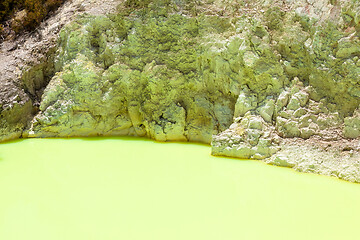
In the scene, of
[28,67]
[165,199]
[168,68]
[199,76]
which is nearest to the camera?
[165,199]

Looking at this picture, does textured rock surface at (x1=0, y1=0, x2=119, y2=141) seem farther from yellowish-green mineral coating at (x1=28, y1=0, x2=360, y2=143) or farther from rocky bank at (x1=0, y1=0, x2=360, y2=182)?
yellowish-green mineral coating at (x1=28, y1=0, x2=360, y2=143)

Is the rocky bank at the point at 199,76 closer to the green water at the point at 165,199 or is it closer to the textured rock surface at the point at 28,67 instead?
the textured rock surface at the point at 28,67

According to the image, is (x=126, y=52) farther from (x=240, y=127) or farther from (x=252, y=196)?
(x=252, y=196)

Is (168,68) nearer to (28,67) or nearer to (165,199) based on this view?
(28,67)

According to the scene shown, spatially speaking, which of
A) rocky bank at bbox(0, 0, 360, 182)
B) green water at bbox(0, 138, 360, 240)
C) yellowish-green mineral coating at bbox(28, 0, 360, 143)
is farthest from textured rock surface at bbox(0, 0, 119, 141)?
green water at bbox(0, 138, 360, 240)

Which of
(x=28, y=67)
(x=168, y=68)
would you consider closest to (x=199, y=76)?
(x=168, y=68)

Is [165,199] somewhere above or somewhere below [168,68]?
below
